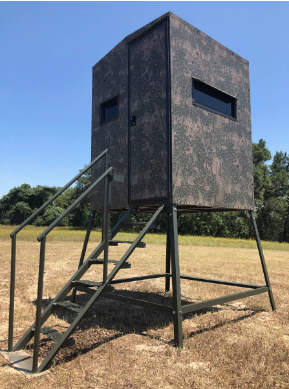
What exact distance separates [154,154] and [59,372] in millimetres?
3397

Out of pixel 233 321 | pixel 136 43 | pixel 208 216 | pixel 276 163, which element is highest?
pixel 276 163

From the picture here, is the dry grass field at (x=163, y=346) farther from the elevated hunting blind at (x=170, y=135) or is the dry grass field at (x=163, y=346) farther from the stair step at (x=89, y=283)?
the stair step at (x=89, y=283)

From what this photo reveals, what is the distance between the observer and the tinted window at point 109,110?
256 inches

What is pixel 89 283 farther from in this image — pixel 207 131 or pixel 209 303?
pixel 207 131

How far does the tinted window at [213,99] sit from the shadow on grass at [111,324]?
12.8 ft

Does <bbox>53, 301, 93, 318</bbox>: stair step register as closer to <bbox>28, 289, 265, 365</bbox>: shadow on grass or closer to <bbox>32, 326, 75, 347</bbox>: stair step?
<bbox>28, 289, 265, 365</bbox>: shadow on grass

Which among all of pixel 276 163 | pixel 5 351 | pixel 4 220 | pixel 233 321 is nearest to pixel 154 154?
pixel 233 321

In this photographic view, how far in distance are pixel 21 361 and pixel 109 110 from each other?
4.88 metres

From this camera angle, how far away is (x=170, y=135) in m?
5.02

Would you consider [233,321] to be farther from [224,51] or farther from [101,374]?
[224,51]

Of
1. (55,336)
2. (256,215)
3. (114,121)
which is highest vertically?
(114,121)

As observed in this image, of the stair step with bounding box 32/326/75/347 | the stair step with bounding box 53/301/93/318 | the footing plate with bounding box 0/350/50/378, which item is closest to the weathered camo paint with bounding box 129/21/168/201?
the stair step with bounding box 53/301/93/318

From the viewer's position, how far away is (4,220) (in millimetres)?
54812

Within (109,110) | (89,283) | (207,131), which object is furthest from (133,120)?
(89,283)
